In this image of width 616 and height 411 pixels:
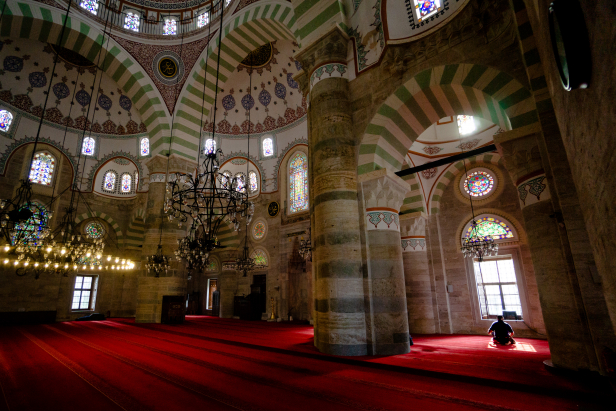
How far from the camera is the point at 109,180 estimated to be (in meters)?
14.2

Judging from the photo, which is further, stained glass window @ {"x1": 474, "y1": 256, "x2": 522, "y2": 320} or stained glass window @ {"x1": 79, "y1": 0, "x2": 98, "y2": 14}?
stained glass window @ {"x1": 79, "y1": 0, "x2": 98, "y2": 14}

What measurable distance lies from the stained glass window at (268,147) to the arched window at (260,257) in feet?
14.2

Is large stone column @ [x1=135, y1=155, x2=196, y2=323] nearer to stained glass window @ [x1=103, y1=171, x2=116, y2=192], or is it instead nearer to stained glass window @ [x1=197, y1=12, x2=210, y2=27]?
stained glass window @ [x1=197, y1=12, x2=210, y2=27]

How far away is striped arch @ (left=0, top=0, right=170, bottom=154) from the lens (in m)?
8.73

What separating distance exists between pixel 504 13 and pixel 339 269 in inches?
157

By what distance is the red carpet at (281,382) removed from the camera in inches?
102

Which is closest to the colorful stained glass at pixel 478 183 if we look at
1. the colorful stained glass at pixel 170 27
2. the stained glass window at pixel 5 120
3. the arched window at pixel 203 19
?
the arched window at pixel 203 19

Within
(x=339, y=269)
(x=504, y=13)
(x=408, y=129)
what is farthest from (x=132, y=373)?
(x=504, y=13)

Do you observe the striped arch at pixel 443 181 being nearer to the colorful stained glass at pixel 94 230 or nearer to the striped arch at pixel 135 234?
the striped arch at pixel 135 234

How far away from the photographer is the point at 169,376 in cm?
346

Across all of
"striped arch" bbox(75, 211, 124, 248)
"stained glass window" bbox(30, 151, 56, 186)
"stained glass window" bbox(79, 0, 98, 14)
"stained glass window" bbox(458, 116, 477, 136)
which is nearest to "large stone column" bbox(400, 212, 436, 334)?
"stained glass window" bbox(458, 116, 477, 136)

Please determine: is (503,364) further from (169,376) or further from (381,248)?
(169,376)

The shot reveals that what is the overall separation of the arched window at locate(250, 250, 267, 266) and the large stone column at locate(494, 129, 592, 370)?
1088cm

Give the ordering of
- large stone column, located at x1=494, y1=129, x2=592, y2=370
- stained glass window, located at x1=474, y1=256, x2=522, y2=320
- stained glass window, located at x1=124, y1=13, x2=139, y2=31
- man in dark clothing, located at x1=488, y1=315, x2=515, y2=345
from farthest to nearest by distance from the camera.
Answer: stained glass window, located at x1=124, y1=13, x2=139, y2=31 → stained glass window, located at x1=474, y1=256, x2=522, y2=320 → man in dark clothing, located at x1=488, y1=315, x2=515, y2=345 → large stone column, located at x1=494, y1=129, x2=592, y2=370
